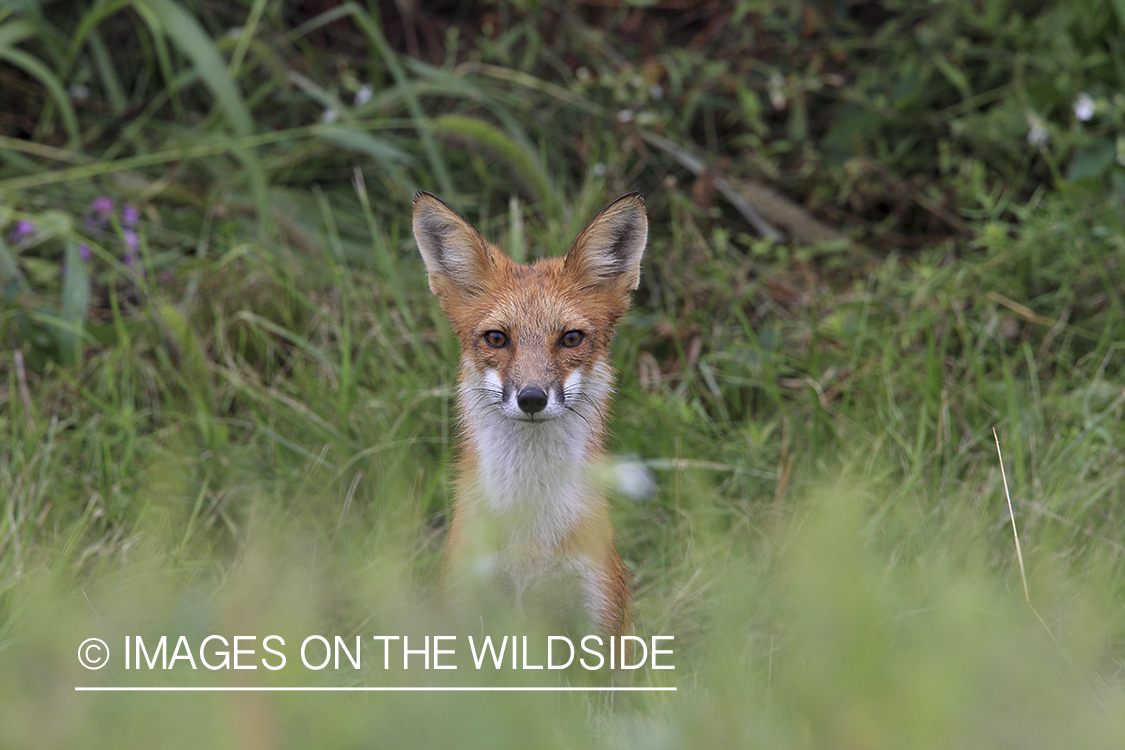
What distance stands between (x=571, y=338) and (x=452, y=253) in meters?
0.53

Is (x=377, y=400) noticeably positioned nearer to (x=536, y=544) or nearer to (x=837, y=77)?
(x=536, y=544)

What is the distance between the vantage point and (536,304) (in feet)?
11.1

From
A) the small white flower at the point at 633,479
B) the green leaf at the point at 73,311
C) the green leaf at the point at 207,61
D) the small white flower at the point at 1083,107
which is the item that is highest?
the green leaf at the point at 207,61

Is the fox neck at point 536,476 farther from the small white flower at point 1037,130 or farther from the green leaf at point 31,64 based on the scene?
the green leaf at point 31,64

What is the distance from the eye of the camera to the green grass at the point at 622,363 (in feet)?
4.41

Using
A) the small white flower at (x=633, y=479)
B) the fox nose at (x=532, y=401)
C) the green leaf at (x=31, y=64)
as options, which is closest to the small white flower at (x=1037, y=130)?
the small white flower at (x=633, y=479)

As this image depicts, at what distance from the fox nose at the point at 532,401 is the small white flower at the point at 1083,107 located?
450cm

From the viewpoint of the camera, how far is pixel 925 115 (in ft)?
23.1

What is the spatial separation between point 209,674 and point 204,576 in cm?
245

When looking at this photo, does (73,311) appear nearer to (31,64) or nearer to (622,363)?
(31,64)

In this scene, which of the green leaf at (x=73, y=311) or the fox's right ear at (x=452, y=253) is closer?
the fox's right ear at (x=452, y=253)

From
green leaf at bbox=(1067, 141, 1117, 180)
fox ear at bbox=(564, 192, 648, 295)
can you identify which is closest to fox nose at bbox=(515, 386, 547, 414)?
fox ear at bbox=(564, 192, 648, 295)

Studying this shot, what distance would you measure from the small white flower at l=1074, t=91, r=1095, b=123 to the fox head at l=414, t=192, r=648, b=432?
3891 mm

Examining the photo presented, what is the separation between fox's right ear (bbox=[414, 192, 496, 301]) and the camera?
3.43 meters
